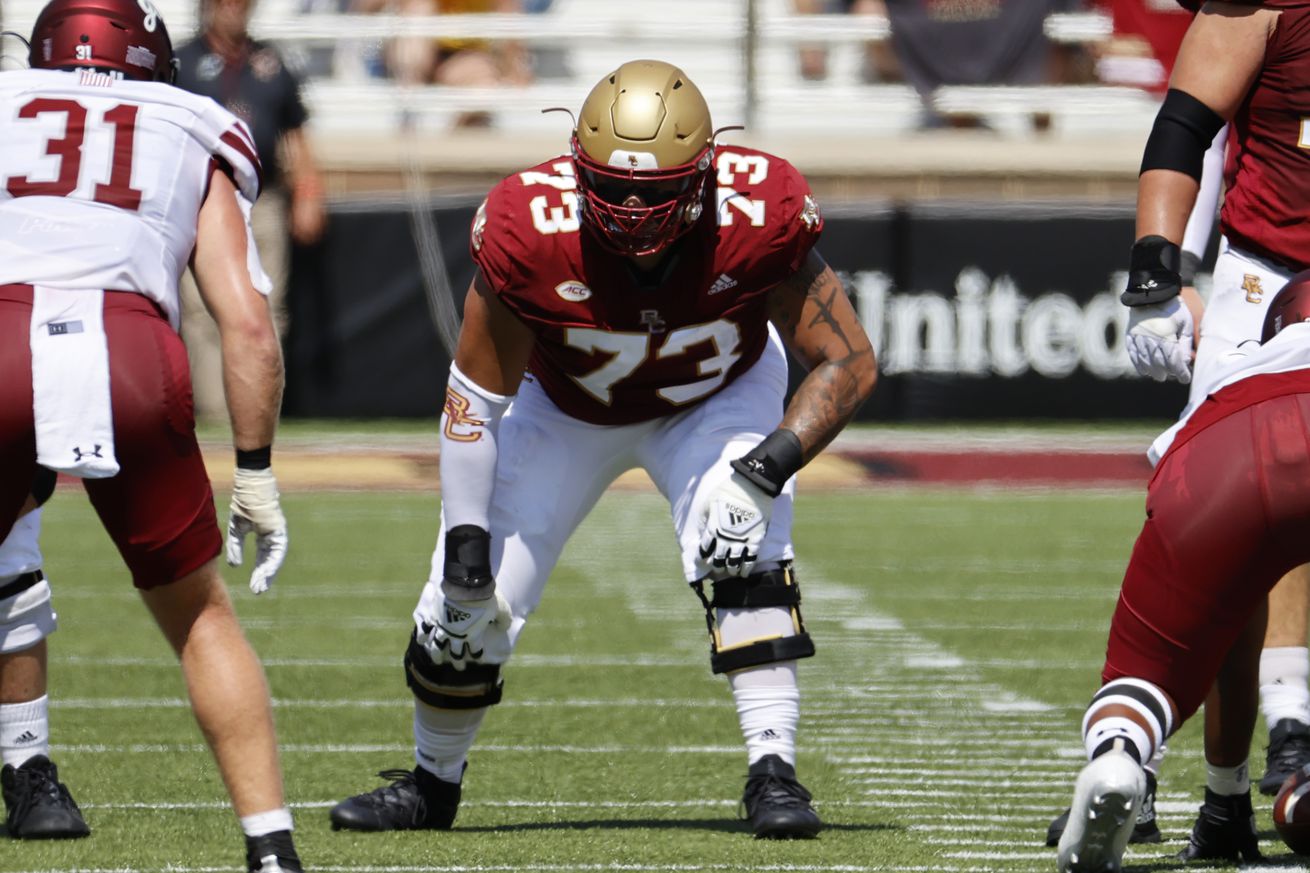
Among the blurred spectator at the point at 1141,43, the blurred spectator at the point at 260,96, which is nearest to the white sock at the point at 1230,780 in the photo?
the blurred spectator at the point at 260,96

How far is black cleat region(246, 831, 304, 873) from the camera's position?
3.46 meters

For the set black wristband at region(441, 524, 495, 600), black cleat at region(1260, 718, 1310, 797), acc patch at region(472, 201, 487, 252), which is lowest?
black cleat at region(1260, 718, 1310, 797)

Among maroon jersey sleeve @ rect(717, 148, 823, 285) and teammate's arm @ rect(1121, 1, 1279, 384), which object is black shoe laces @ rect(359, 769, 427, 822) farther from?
teammate's arm @ rect(1121, 1, 1279, 384)

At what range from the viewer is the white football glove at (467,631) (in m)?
4.30

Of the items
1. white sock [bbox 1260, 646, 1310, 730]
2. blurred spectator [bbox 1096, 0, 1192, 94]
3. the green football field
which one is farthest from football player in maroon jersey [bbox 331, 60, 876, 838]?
blurred spectator [bbox 1096, 0, 1192, 94]

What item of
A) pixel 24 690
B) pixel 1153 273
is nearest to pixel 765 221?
pixel 1153 273

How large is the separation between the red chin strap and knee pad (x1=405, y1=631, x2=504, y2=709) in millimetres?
886

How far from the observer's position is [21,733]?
432cm

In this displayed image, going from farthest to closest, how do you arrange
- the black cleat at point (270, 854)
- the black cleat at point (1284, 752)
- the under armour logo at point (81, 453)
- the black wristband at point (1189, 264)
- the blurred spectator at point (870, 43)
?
the blurred spectator at point (870, 43)
the black wristband at point (1189, 264)
the black cleat at point (1284, 752)
the black cleat at point (270, 854)
the under armour logo at point (81, 453)

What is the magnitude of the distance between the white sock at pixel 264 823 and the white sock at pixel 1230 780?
1.62 metres

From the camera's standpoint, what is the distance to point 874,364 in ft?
14.7

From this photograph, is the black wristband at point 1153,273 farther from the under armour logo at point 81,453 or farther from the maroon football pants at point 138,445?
the under armour logo at point 81,453

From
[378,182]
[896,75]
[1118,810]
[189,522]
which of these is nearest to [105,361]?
[189,522]

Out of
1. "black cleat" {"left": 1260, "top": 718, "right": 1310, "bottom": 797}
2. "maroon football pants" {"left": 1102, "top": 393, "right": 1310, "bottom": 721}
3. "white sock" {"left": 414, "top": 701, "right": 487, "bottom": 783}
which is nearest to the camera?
"maroon football pants" {"left": 1102, "top": 393, "right": 1310, "bottom": 721}
